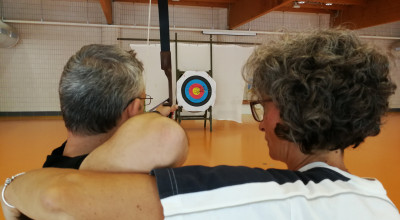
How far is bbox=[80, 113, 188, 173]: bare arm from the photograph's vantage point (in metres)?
0.46

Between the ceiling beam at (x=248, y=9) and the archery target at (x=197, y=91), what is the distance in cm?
142

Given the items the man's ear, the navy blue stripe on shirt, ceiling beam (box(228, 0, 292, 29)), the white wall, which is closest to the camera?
the navy blue stripe on shirt

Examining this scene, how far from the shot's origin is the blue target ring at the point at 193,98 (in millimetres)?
4254

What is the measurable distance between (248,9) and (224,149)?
2.95 metres

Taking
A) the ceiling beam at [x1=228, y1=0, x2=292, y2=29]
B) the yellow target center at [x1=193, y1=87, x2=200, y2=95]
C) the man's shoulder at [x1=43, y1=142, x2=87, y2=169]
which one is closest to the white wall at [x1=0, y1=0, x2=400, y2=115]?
the ceiling beam at [x1=228, y1=0, x2=292, y2=29]

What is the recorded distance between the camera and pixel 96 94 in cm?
61

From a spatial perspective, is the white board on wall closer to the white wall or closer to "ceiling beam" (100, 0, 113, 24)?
"ceiling beam" (100, 0, 113, 24)

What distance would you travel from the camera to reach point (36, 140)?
138 inches

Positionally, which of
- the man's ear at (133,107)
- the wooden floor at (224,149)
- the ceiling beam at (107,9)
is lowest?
the wooden floor at (224,149)

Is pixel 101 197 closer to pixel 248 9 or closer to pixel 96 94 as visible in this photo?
pixel 96 94

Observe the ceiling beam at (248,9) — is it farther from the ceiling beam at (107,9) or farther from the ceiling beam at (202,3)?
the ceiling beam at (107,9)

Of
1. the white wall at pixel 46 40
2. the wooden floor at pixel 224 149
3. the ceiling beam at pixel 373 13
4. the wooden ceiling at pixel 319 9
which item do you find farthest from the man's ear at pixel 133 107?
the white wall at pixel 46 40

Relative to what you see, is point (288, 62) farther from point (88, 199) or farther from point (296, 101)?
point (88, 199)

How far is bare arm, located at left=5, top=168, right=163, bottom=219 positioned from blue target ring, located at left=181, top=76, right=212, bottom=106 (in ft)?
12.6
